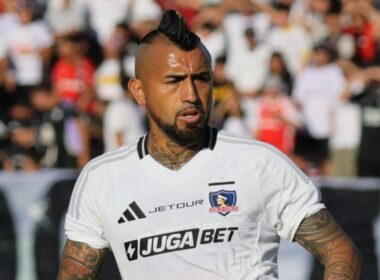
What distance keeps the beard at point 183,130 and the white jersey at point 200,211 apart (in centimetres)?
10

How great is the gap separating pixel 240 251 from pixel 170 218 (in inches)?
12.0

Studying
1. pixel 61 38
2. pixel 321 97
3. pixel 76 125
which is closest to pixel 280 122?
pixel 321 97

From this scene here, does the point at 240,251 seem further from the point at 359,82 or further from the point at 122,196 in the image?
the point at 359,82

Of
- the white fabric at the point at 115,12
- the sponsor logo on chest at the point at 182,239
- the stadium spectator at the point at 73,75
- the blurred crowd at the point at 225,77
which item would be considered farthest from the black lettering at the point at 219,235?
the white fabric at the point at 115,12

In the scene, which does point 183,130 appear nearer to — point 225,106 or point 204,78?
point 204,78

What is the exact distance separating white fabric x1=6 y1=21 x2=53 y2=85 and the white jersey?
920 centimetres

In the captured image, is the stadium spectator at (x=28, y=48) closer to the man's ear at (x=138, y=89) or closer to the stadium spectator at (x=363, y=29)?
the stadium spectator at (x=363, y=29)

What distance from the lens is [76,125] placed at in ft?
39.8

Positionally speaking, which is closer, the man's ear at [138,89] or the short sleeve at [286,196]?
the short sleeve at [286,196]

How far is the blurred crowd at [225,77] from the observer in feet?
37.3

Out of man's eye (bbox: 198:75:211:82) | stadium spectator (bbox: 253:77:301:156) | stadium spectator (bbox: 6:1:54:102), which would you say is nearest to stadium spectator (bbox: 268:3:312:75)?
stadium spectator (bbox: 253:77:301:156)

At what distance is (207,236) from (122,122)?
7768mm

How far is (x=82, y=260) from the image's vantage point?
434 cm

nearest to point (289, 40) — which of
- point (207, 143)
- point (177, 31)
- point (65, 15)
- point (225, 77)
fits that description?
point (225, 77)
